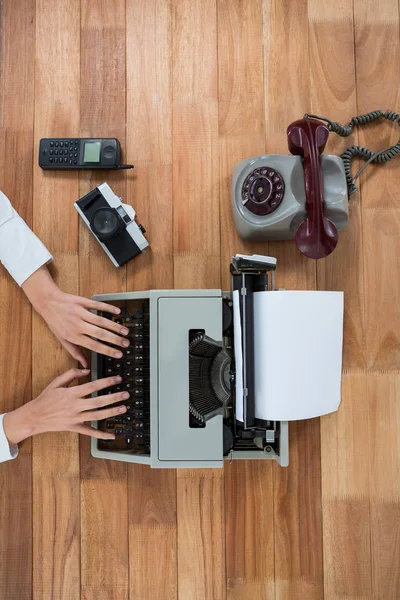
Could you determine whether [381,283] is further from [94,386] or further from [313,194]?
[94,386]

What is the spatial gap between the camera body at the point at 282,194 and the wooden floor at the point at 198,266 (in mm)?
131

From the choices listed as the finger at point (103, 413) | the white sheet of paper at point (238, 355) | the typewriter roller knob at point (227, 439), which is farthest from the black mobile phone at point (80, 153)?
the typewriter roller knob at point (227, 439)

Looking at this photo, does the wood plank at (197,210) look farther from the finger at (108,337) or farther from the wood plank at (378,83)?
the wood plank at (378,83)

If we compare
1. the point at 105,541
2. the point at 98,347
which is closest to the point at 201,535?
the point at 105,541

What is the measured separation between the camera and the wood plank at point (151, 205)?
1.38m

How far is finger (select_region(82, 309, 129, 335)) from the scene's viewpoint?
1222 mm

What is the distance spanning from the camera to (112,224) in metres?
1.30

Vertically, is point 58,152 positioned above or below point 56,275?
above

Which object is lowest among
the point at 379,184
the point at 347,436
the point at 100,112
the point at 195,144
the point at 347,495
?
the point at 347,495

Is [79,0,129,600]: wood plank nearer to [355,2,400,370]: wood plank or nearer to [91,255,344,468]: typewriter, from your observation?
[91,255,344,468]: typewriter

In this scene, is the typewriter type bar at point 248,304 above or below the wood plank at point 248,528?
above

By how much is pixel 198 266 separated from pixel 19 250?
0.52 meters

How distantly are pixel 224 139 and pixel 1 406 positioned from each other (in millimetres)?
1049

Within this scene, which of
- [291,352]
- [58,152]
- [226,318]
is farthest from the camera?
[58,152]
